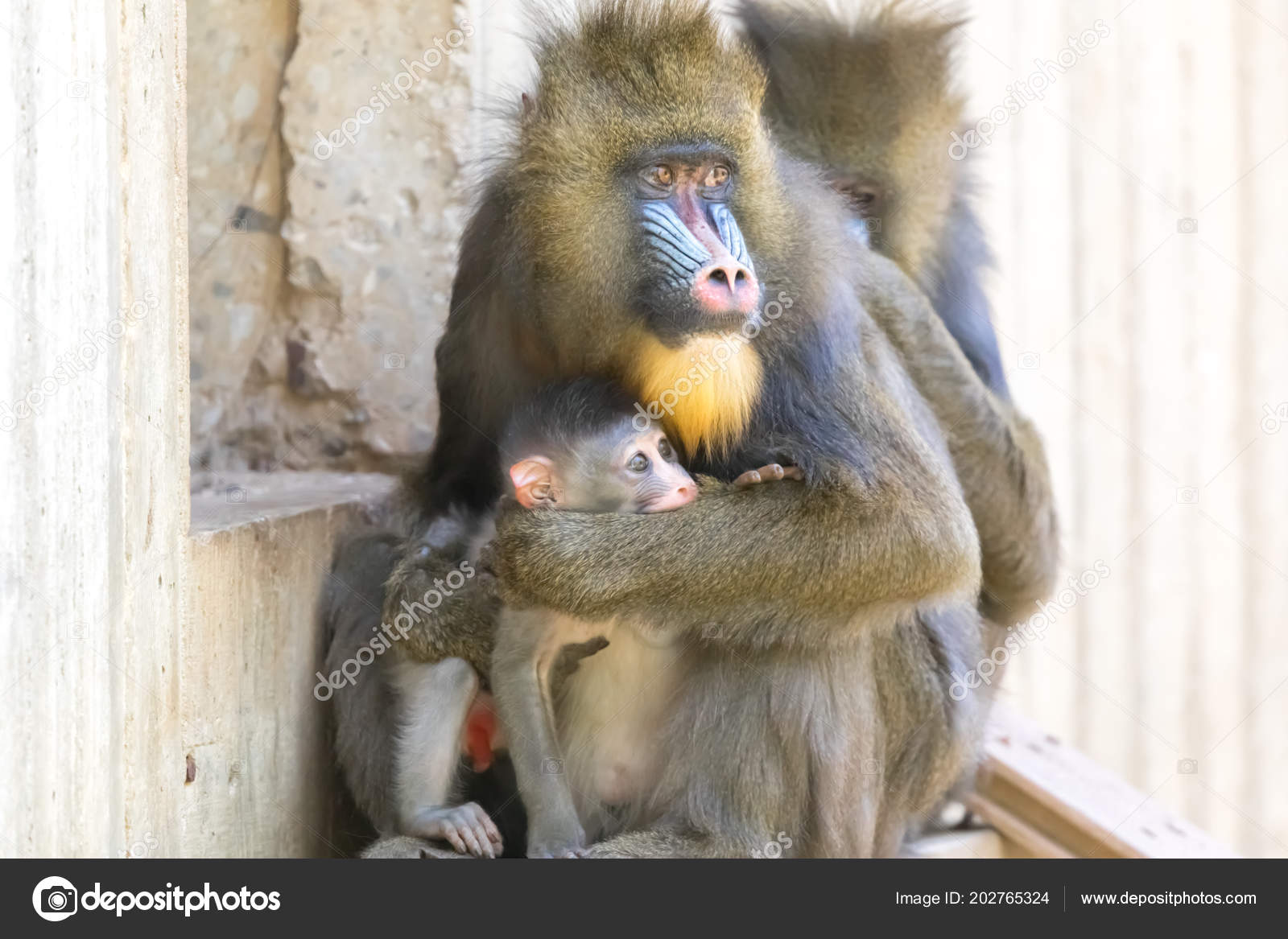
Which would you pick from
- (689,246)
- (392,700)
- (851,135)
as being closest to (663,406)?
(689,246)

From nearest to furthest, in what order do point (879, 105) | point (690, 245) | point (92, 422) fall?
point (92, 422), point (690, 245), point (879, 105)

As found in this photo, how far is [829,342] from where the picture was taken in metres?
4.00

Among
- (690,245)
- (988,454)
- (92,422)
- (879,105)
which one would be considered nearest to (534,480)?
(690,245)

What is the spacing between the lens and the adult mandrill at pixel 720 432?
3.81 metres

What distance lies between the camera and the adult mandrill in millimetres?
3814

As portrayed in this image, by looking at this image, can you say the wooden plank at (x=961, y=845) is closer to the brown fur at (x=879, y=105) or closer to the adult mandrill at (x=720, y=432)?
the adult mandrill at (x=720, y=432)

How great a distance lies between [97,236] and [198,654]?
3.75 ft

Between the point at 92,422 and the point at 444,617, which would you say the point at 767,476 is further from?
the point at 92,422

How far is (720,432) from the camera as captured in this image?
13.0 ft

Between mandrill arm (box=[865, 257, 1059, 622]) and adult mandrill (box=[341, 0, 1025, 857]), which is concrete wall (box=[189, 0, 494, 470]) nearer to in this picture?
adult mandrill (box=[341, 0, 1025, 857])

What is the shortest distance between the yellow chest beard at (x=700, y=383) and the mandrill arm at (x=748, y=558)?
0.18 meters

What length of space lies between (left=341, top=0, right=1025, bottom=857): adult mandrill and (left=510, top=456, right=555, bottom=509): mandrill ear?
0.19 ft

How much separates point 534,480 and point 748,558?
634 mm

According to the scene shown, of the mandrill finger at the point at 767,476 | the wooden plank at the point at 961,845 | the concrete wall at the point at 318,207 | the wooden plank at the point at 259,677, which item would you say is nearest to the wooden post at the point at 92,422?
the wooden plank at the point at 259,677
